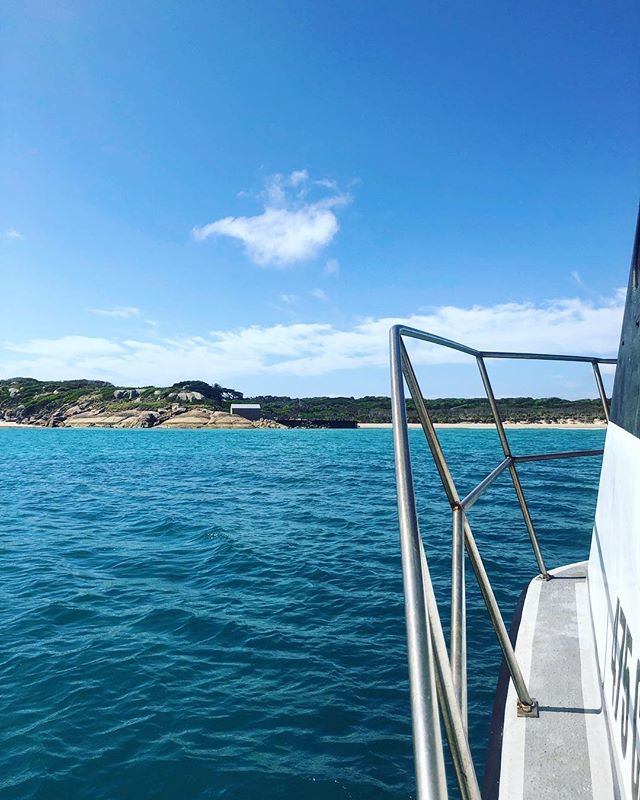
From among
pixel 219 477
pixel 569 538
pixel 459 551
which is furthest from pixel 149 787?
pixel 219 477

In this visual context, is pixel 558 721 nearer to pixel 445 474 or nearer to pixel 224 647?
pixel 445 474

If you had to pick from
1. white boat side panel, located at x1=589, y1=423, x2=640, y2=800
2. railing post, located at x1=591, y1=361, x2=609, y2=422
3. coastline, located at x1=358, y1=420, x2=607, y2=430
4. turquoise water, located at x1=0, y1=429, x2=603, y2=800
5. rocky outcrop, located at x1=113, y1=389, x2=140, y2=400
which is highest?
rocky outcrop, located at x1=113, y1=389, x2=140, y2=400

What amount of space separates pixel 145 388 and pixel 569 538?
10854cm

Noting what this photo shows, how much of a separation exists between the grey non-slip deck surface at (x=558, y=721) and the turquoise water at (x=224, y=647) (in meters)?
1.24

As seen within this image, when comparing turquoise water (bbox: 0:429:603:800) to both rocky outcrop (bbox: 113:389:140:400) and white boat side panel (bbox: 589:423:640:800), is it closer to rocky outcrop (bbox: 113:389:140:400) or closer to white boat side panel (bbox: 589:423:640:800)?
white boat side panel (bbox: 589:423:640:800)

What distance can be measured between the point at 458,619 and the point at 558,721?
4.13 feet

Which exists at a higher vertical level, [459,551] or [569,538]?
[459,551]

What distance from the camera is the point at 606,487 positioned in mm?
2447

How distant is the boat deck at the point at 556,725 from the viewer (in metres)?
1.99

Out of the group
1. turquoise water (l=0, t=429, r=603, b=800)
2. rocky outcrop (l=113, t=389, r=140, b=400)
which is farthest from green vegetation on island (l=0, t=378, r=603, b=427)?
turquoise water (l=0, t=429, r=603, b=800)

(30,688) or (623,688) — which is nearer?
(623,688)

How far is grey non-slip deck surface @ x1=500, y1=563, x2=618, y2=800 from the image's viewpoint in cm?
199

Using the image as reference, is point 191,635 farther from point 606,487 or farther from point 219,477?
point 219,477

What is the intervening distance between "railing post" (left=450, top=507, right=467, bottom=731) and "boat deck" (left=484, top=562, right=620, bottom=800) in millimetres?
808
